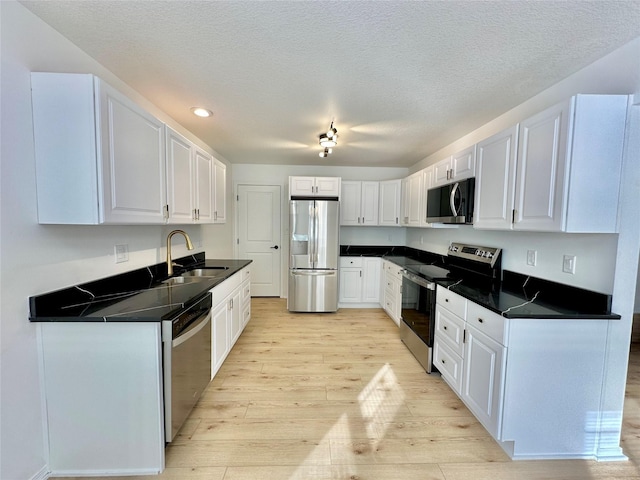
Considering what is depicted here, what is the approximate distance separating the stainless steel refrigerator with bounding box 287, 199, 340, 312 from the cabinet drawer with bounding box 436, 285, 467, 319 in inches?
72.0

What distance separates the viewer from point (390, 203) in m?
4.36

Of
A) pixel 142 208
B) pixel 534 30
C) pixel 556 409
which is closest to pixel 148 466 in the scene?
pixel 142 208

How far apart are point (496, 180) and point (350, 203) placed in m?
2.54

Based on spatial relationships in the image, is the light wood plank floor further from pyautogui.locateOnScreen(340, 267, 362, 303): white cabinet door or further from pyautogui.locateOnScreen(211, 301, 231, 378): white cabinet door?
pyautogui.locateOnScreen(340, 267, 362, 303): white cabinet door

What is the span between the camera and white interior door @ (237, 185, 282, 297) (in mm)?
4773

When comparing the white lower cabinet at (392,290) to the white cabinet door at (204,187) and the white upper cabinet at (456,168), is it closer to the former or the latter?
the white upper cabinet at (456,168)

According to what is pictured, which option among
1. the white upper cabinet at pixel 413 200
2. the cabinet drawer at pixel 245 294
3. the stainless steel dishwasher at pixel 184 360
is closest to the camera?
the stainless steel dishwasher at pixel 184 360

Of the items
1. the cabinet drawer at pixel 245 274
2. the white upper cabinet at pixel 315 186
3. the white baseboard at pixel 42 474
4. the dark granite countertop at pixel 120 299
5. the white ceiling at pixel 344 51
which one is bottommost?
the white baseboard at pixel 42 474

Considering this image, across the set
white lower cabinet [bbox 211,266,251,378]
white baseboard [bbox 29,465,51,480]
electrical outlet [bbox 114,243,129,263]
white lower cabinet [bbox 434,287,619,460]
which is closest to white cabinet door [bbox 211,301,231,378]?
white lower cabinet [bbox 211,266,251,378]

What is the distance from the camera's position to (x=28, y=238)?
134 cm

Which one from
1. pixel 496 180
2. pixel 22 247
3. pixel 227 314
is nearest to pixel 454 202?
pixel 496 180

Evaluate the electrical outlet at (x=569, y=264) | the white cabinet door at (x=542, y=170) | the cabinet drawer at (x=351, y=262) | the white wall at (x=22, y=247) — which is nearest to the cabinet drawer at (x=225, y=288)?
the white wall at (x=22, y=247)

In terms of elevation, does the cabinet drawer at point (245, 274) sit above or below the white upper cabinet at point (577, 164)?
below

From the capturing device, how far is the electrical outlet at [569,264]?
175cm
